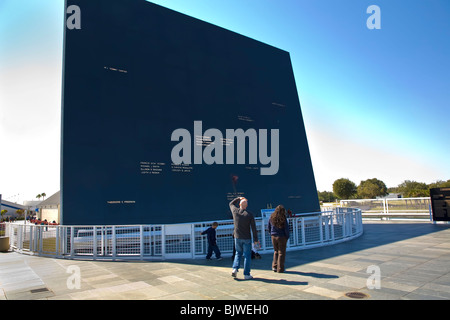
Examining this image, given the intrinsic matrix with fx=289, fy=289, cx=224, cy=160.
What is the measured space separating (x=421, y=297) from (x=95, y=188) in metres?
10.7

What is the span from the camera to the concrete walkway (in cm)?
507

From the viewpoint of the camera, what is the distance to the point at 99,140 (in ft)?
39.1

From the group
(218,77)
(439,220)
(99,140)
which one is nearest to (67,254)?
(99,140)

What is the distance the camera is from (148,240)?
910 centimetres

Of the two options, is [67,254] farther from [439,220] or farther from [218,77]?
[439,220]

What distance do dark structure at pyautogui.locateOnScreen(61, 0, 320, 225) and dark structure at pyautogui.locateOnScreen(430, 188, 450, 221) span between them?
7.03 meters

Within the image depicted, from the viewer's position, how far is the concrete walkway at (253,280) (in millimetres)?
5066

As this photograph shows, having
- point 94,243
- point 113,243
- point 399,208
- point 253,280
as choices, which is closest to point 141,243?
point 113,243

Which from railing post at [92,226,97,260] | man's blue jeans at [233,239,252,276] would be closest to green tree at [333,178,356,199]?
railing post at [92,226,97,260]

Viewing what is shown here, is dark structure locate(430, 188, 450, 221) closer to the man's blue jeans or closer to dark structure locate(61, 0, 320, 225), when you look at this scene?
dark structure locate(61, 0, 320, 225)
